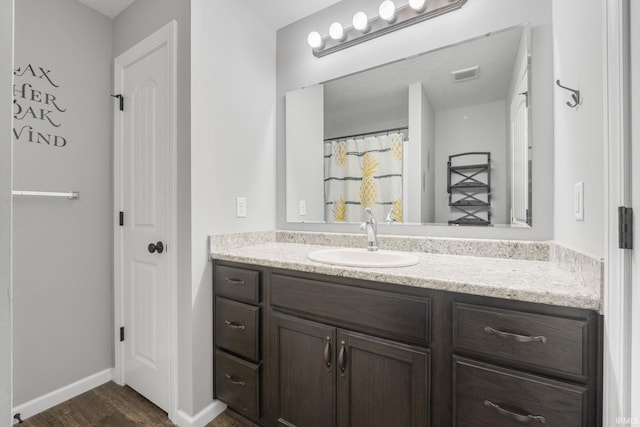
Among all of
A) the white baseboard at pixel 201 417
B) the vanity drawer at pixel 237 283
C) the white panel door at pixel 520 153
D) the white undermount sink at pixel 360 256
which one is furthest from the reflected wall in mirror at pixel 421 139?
the white baseboard at pixel 201 417

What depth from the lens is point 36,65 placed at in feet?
5.57

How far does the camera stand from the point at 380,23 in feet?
5.61

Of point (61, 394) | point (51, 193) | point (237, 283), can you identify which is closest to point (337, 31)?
point (237, 283)

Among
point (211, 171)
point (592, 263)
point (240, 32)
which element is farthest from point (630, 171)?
point (240, 32)

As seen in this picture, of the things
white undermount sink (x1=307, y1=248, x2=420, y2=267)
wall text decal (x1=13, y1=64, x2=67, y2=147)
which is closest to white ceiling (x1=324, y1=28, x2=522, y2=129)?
white undermount sink (x1=307, y1=248, x2=420, y2=267)

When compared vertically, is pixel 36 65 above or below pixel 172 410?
above

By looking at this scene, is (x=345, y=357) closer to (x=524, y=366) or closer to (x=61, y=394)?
(x=524, y=366)

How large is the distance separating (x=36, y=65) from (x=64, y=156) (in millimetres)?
512

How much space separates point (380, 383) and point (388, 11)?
1815 millimetres

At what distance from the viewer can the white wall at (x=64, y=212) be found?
165 centimetres

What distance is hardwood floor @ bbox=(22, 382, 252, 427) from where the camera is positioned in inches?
63.3

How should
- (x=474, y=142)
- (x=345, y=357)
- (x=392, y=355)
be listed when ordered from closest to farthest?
(x=392, y=355), (x=345, y=357), (x=474, y=142)

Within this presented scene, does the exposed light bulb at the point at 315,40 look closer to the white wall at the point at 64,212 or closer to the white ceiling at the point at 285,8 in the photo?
the white ceiling at the point at 285,8

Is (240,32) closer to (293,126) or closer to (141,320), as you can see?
(293,126)
